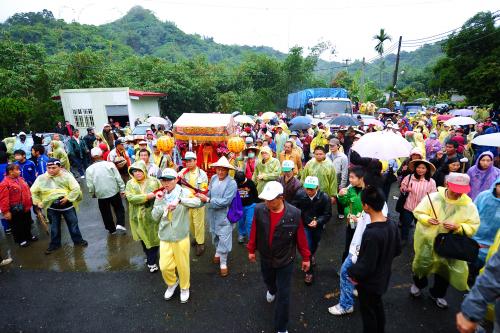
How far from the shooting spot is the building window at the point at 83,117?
1943 centimetres

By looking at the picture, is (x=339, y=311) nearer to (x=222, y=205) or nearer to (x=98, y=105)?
(x=222, y=205)

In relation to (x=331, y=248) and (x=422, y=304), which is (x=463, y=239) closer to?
(x=422, y=304)

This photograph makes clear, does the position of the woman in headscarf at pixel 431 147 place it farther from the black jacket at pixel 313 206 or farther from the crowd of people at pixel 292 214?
the black jacket at pixel 313 206

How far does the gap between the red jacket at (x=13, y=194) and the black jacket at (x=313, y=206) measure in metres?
4.91

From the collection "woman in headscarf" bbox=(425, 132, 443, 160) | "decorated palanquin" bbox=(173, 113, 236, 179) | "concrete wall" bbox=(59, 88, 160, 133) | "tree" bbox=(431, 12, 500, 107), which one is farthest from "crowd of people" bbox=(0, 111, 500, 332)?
"concrete wall" bbox=(59, 88, 160, 133)

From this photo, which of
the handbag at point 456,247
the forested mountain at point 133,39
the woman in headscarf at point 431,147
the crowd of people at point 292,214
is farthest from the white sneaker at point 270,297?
the forested mountain at point 133,39

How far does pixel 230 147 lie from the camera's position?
6.50 m

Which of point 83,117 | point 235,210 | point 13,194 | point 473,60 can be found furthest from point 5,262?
point 473,60

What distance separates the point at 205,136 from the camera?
7.74 meters

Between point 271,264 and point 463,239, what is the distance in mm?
2069

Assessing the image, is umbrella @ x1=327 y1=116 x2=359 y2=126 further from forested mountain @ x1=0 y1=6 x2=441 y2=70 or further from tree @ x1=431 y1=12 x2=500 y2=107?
forested mountain @ x1=0 y1=6 x2=441 y2=70

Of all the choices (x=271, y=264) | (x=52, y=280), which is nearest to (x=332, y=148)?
(x=271, y=264)

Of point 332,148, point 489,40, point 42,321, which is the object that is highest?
point 489,40

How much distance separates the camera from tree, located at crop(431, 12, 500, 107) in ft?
48.6
